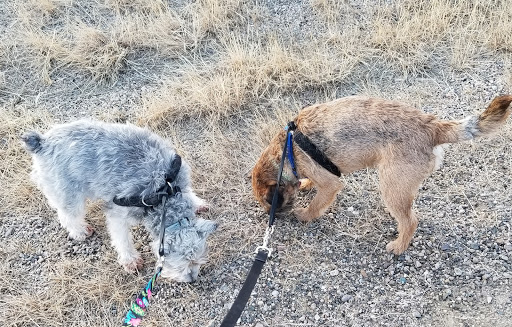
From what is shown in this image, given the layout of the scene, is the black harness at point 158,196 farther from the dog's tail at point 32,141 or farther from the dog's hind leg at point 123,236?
the dog's tail at point 32,141

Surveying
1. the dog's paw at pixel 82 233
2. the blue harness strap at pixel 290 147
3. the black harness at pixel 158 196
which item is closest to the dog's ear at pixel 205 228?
the black harness at pixel 158 196

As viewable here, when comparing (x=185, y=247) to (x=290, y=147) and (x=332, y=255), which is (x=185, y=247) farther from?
(x=332, y=255)

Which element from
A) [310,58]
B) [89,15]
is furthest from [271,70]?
[89,15]

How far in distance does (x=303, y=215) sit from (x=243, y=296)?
1470 mm

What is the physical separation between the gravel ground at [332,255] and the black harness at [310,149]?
27.5 inches

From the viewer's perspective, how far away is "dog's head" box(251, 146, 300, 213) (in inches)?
141

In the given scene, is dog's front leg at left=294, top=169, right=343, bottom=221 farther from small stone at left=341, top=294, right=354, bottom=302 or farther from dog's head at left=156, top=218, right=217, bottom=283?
dog's head at left=156, top=218, right=217, bottom=283

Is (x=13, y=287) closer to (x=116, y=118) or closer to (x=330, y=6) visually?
(x=116, y=118)

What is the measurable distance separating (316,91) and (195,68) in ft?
4.64

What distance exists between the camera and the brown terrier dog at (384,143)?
3.12 m

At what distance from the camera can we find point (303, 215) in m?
3.83

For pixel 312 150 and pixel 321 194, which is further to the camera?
pixel 321 194

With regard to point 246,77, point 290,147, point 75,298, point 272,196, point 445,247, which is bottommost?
point 75,298

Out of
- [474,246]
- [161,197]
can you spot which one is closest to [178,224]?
[161,197]
